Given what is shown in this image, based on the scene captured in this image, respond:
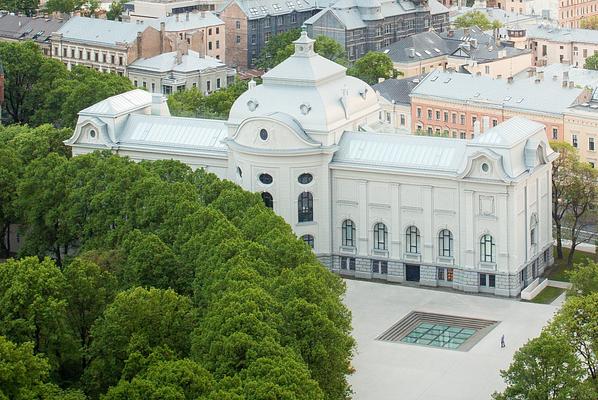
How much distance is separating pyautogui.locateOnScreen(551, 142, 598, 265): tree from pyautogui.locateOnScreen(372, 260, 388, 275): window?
12.7m

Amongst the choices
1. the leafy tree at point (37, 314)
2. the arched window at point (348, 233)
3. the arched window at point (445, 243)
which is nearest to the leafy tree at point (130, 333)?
the leafy tree at point (37, 314)

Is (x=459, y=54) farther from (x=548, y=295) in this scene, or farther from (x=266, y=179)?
(x=548, y=295)

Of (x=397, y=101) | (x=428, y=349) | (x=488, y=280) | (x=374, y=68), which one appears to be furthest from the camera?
(x=374, y=68)

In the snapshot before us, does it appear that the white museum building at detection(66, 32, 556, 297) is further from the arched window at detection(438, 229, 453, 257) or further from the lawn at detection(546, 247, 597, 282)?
the lawn at detection(546, 247, 597, 282)

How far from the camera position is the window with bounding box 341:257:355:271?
137375 millimetres

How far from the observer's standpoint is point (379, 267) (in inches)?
5379

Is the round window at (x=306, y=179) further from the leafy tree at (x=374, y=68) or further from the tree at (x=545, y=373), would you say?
the leafy tree at (x=374, y=68)

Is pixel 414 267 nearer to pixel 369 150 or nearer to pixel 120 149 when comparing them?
pixel 369 150

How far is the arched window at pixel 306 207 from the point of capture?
451ft

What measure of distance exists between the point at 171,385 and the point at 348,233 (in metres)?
47.4

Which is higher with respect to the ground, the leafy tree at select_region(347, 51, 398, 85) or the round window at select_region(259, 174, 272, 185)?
the leafy tree at select_region(347, 51, 398, 85)

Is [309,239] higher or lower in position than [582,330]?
lower

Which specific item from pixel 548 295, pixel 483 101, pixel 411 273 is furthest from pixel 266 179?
pixel 483 101

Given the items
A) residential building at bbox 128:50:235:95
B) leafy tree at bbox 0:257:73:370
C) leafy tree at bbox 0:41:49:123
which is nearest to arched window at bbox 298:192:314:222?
leafy tree at bbox 0:257:73:370
